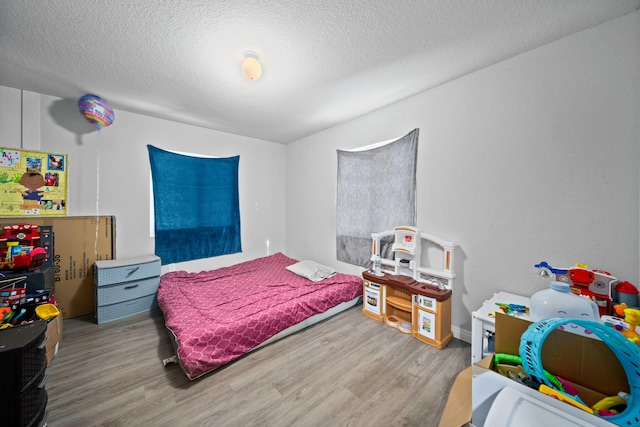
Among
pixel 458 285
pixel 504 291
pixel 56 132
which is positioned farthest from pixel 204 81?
pixel 504 291

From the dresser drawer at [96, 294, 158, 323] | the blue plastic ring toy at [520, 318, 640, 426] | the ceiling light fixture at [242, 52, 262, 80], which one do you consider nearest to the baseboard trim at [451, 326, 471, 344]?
the blue plastic ring toy at [520, 318, 640, 426]

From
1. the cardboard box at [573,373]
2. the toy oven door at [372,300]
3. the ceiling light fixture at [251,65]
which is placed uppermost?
the ceiling light fixture at [251,65]

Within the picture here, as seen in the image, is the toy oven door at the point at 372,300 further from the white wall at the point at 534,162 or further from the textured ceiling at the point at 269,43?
the textured ceiling at the point at 269,43

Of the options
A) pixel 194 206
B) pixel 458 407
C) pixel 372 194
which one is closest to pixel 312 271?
pixel 372 194

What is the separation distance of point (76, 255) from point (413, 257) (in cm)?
363

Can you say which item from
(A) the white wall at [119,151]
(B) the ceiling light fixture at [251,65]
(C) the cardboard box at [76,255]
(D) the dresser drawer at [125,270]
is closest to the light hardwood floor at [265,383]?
(C) the cardboard box at [76,255]

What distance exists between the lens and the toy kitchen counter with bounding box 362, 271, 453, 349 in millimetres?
2027

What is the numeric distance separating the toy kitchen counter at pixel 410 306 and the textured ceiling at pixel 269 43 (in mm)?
1954

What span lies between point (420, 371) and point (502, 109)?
217 centimetres

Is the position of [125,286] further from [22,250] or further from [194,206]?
[194,206]

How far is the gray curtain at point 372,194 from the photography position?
2512 mm

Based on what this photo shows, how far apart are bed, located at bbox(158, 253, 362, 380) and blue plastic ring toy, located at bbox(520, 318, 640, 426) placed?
1.82m

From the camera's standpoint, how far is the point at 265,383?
1629 mm

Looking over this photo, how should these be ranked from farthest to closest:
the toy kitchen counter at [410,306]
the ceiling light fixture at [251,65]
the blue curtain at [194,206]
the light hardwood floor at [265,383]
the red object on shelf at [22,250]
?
the blue curtain at [194,206] < the toy kitchen counter at [410,306] < the red object on shelf at [22,250] < the ceiling light fixture at [251,65] < the light hardwood floor at [265,383]
